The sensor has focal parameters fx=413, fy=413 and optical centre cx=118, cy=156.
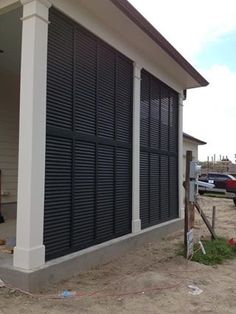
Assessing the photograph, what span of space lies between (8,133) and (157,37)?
12.9ft

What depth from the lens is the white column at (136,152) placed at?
8.38m

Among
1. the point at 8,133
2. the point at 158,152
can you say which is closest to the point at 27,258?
the point at 8,133

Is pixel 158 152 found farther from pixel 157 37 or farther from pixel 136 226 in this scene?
pixel 157 37

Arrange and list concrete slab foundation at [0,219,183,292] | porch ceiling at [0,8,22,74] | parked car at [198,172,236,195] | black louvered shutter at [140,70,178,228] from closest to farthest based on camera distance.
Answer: concrete slab foundation at [0,219,183,292]
porch ceiling at [0,8,22,74]
black louvered shutter at [140,70,178,228]
parked car at [198,172,236,195]

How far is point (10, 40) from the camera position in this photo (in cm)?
745

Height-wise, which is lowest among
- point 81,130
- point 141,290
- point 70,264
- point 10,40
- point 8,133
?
point 141,290

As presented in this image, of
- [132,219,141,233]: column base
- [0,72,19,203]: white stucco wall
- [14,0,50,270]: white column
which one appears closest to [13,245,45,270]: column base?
[14,0,50,270]: white column

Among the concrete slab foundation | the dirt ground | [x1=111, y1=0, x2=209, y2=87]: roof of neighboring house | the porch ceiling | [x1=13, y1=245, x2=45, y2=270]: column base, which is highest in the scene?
[x1=111, y1=0, x2=209, y2=87]: roof of neighboring house

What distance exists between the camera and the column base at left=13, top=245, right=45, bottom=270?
5.20m

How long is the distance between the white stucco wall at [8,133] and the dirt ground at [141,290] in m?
3.38

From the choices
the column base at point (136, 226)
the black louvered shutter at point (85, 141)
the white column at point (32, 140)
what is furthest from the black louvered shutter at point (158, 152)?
the white column at point (32, 140)

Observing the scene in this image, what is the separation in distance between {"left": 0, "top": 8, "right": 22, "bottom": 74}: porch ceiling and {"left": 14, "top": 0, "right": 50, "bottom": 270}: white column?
0.86 m

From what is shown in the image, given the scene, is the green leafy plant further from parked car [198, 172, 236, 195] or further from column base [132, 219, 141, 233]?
parked car [198, 172, 236, 195]

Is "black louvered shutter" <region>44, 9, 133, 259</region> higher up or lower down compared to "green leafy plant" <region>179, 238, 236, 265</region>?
higher up
